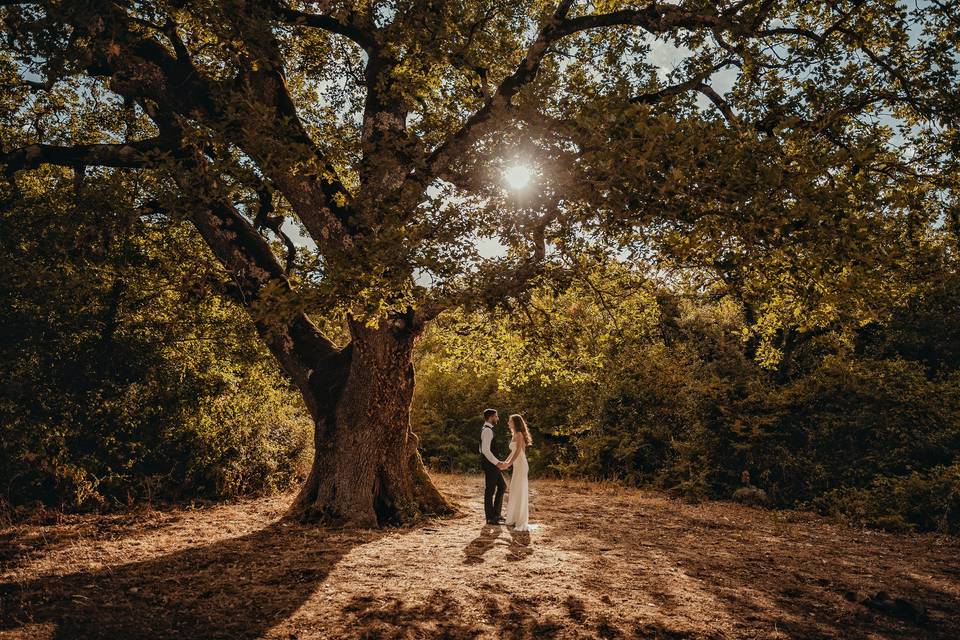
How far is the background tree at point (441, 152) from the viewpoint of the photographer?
19.2ft

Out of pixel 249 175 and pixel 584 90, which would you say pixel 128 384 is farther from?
pixel 584 90

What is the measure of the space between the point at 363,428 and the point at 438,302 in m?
3.53

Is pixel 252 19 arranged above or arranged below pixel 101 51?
above

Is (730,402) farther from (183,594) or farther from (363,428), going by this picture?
(183,594)

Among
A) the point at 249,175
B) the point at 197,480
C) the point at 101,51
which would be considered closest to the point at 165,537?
the point at 197,480

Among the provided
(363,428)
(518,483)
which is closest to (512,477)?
(518,483)

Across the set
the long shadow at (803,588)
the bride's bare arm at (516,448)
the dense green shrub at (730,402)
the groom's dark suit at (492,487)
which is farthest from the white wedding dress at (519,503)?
the dense green shrub at (730,402)

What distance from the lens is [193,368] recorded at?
38.1 feet

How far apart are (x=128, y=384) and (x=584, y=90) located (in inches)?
384

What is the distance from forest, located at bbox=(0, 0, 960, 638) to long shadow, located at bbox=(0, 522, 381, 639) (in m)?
0.05

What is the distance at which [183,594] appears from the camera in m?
5.90

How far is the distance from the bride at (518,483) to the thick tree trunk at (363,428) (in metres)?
1.77

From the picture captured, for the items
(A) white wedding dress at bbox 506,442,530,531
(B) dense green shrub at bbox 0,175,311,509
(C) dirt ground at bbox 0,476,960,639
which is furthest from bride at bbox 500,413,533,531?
(B) dense green shrub at bbox 0,175,311,509

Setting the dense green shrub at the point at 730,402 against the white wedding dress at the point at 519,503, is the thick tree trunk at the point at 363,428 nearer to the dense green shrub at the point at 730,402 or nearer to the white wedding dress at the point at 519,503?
the white wedding dress at the point at 519,503
